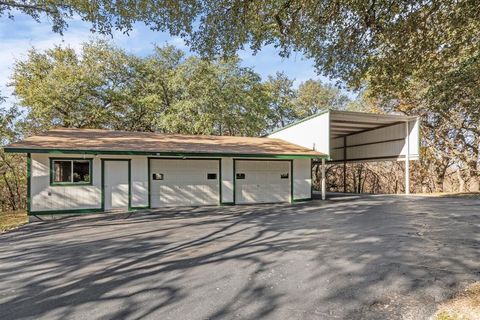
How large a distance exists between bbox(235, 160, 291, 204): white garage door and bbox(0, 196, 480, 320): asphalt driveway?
16.0 feet

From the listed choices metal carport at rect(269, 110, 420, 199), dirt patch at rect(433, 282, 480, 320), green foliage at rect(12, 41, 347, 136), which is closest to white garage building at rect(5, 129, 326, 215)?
metal carport at rect(269, 110, 420, 199)

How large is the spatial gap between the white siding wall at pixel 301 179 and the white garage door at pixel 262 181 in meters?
0.35

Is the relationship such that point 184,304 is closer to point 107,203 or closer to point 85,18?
point 85,18

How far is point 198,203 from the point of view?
11.6m

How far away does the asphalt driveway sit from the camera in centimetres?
298

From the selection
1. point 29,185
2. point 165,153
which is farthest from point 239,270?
point 29,185

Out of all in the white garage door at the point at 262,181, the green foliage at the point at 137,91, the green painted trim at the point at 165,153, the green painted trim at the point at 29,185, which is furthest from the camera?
the green foliage at the point at 137,91

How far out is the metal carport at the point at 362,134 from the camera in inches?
527

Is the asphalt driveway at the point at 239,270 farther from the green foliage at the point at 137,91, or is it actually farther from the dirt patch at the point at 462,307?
the green foliage at the point at 137,91

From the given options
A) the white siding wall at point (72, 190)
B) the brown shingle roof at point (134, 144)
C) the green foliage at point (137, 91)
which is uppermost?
the green foliage at point (137, 91)

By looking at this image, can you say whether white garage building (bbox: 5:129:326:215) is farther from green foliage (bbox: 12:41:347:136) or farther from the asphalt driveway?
green foliage (bbox: 12:41:347:136)

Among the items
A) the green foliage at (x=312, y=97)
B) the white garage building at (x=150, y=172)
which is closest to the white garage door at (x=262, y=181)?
the white garage building at (x=150, y=172)

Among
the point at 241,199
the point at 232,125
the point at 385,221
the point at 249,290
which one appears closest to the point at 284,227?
the point at 385,221

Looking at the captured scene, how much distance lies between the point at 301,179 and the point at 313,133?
2.41 m
